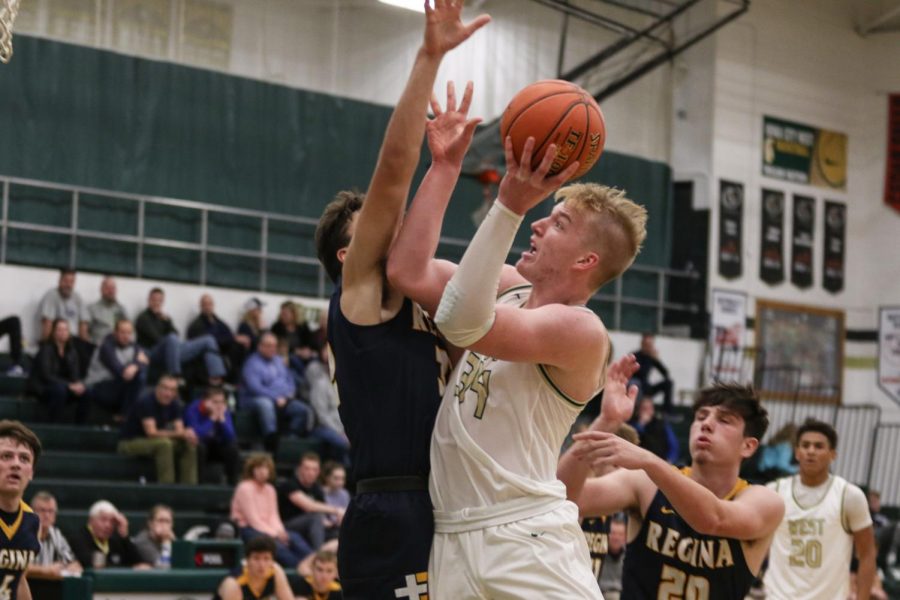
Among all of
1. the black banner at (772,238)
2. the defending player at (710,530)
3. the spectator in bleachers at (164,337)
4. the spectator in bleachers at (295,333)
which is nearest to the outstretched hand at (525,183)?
the defending player at (710,530)

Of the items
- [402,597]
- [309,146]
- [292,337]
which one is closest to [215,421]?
[292,337]

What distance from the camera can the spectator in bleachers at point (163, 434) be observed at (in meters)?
13.7

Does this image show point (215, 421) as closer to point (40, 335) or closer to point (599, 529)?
point (40, 335)

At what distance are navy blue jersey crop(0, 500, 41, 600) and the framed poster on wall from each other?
54.8ft

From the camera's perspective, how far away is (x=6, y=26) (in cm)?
645

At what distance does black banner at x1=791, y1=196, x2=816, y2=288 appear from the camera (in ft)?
77.0

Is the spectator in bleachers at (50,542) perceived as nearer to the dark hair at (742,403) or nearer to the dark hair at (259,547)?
the dark hair at (259,547)

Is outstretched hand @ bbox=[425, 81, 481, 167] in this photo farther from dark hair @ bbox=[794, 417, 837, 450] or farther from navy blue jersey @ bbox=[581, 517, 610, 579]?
dark hair @ bbox=[794, 417, 837, 450]

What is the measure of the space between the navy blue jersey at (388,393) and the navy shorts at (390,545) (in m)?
0.10

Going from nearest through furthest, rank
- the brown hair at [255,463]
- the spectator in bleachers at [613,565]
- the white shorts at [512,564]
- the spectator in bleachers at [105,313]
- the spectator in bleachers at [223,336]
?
the white shorts at [512,564] → the spectator in bleachers at [613,565] → the brown hair at [255,463] → the spectator in bleachers at [105,313] → the spectator in bleachers at [223,336]

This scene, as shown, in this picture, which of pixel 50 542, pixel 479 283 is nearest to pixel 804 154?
pixel 50 542

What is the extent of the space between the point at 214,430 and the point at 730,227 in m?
11.2

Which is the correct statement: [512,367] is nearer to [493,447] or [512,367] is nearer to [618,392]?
[493,447]

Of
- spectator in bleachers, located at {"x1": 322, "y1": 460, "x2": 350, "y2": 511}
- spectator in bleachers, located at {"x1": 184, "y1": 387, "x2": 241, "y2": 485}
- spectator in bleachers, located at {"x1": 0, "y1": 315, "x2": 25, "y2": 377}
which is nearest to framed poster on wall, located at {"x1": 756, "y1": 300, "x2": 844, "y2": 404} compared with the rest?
spectator in bleachers, located at {"x1": 322, "y1": 460, "x2": 350, "y2": 511}
